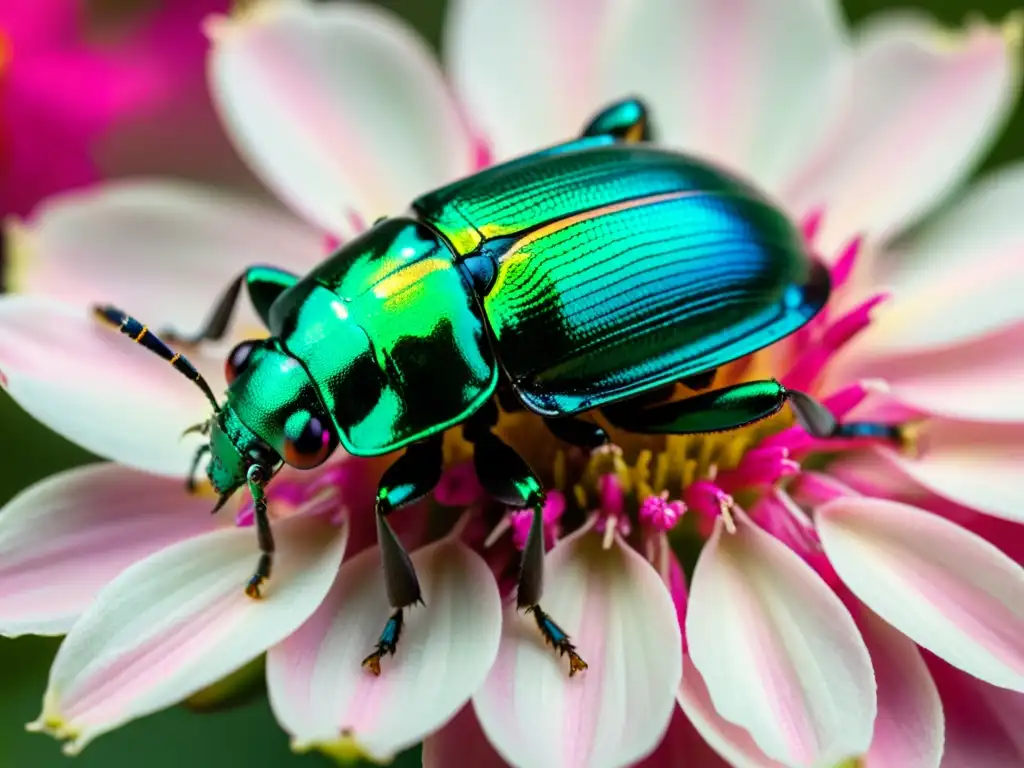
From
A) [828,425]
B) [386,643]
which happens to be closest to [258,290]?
[386,643]

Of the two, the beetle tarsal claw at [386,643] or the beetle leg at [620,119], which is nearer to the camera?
the beetle tarsal claw at [386,643]

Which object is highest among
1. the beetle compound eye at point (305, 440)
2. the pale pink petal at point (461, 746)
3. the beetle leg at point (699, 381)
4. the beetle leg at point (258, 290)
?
the beetle leg at point (258, 290)

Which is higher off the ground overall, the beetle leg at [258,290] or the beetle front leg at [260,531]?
the beetle leg at [258,290]

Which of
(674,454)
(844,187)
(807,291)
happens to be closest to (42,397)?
(674,454)

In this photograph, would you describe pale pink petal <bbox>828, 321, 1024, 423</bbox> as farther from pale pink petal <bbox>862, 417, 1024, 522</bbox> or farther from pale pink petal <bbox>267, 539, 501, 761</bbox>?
pale pink petal <bbox>267, 539, 501, 761</bbox>

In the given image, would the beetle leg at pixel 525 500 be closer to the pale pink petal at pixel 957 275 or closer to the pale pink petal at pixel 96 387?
the pale pink petal at pixel 96 387

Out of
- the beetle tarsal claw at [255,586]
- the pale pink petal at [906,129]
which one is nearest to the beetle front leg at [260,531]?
the beetle tarsal claw at [255,586]

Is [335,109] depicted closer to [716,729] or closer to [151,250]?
[151,250]
